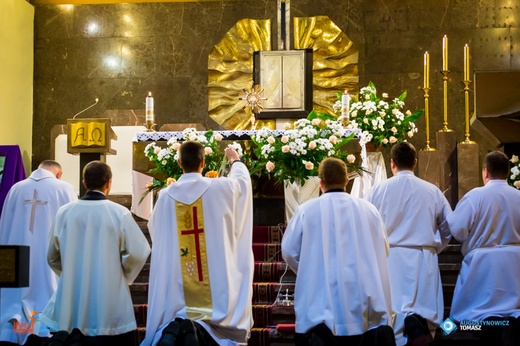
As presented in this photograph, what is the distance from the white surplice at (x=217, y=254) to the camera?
21.4 ft

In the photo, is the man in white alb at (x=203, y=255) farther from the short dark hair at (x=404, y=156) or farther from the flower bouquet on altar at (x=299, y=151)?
the flower bouquet on altar at (x=299, y=151)

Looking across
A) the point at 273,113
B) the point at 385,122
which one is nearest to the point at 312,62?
the point at 273,113

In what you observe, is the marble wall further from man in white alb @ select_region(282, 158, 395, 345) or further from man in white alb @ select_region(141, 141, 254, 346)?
man in white alb @ select_region(282, 158, 395, 345)

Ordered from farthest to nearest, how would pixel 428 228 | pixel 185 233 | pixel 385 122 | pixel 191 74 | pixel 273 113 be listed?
pixel 191 74 < pixel 273 113 < pixel 385 122 < pixel 428 228 < pixel 185 233

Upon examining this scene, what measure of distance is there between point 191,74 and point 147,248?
27.3 feet

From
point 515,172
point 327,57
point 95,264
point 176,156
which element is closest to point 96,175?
point 95,264

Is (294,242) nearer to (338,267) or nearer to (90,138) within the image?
(338,267)

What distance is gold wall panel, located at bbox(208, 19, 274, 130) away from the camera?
47.8 feet

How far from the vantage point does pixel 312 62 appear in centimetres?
1380

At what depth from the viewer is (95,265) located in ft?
22.0

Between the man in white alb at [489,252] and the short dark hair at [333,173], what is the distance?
1.19 m

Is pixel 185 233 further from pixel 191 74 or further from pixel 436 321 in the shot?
pixel 191 74

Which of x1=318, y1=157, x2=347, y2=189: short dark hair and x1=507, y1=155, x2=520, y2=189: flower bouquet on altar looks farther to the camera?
x1=507, y1=155, x2=520, y2=189: flower bouquet on altar

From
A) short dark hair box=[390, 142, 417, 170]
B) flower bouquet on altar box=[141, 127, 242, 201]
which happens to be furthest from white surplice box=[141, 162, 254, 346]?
flower bouquet on altar box=[141, 127, 242, 201]
